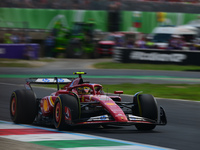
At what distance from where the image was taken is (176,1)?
35.3m

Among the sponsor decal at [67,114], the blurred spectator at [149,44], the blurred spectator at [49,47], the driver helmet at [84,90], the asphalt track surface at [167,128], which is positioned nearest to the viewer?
the asphalt track surface at [167,128]

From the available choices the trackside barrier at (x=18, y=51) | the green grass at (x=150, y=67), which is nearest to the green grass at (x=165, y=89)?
the green grass at (x=150, y=67)

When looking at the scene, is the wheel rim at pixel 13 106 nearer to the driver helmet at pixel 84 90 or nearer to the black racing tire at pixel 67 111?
the driver helmet at pixel 84 90

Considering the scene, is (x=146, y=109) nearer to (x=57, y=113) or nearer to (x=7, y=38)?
(x=57, y=113)

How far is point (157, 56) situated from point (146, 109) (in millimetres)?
16466

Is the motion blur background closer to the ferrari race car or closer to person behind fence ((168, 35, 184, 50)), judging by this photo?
person behind fence ((168, 35, 184, 50))

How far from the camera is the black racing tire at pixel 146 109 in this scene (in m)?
8.12

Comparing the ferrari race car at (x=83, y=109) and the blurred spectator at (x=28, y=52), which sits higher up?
the ferrari race car at (x=83, y=109)

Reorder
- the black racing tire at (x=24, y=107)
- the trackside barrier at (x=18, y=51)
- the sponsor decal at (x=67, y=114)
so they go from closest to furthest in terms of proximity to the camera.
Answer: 1. the sponsor decal at (x=67, y=114)
2. the black racing tire at (x=24, y=107)
3. the trackside barrier at (x=18, y=51)

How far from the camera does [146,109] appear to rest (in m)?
8.14

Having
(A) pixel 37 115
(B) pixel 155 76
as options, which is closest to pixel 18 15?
(B) pixel 155 76

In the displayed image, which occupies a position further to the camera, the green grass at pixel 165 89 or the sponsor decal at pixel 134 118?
the green grass at pixel 165 89

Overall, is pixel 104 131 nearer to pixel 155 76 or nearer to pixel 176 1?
pixel 155 76

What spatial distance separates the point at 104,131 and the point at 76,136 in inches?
39.0
